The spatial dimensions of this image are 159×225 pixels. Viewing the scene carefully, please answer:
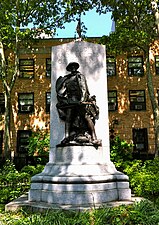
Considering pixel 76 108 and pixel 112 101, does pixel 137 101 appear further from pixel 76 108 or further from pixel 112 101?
pixel 76 108

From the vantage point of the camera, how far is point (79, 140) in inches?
316

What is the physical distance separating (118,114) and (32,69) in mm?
9333

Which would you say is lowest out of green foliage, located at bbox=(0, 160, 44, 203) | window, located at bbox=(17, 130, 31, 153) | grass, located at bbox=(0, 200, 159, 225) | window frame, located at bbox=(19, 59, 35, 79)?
green foliage, located at bbox=(0, 160, 44, 203)

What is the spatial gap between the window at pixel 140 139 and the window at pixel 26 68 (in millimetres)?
11303

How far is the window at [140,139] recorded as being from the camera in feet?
88.7

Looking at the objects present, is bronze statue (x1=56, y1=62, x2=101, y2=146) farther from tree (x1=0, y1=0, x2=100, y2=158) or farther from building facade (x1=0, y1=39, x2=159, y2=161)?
building facade (x1=0, y1=39, x2=159, y2=161)

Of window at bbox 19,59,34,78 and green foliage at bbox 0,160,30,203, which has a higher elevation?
window at bbox 19,59,34,78

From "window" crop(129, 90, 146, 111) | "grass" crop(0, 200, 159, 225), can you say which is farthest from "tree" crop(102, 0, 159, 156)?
"grass" crop(0, 200, 159, 225)

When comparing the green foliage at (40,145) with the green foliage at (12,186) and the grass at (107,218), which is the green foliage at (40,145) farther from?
the grass at (107,218)

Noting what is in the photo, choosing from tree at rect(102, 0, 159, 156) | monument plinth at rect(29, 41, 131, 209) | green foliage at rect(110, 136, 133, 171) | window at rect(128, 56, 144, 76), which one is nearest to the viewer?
monument plinth at rect(29, 41, 131, 209)

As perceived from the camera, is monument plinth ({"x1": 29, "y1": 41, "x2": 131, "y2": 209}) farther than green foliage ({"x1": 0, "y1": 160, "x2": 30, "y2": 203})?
No

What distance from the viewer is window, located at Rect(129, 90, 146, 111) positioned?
2775 cm

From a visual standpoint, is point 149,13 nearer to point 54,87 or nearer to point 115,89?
point 115,89

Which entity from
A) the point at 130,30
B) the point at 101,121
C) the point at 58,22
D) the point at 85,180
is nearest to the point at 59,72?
the point at 101,121
